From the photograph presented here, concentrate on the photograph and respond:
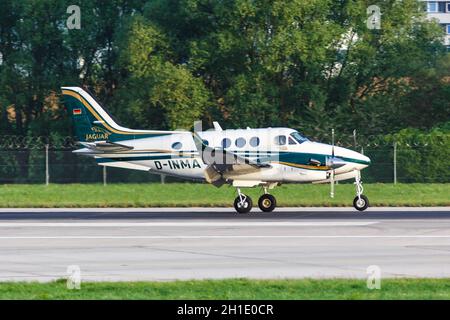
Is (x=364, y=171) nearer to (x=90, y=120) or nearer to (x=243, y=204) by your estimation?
(x=243, y=204)

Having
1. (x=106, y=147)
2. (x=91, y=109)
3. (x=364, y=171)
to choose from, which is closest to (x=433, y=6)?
(x=364, y=171)

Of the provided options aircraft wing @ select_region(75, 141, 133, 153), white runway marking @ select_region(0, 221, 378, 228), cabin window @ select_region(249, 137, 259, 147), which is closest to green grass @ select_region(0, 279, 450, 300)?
white runway marking @ select_region(0, 221, 378, 228)

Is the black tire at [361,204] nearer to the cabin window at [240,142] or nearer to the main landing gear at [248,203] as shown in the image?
the main landing gear at [248,203]

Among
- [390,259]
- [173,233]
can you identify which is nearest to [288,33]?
[173,233]

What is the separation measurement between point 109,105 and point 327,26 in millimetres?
12738

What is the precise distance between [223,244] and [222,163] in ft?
34.1

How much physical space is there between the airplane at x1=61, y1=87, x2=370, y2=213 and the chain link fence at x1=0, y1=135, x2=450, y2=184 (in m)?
8.74

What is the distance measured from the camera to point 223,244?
23391mm

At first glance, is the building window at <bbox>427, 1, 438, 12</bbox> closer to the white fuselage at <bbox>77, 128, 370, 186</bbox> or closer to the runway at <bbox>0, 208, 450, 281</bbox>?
the white fuselage at <bbox>77, 128, 370, 186</bbox>

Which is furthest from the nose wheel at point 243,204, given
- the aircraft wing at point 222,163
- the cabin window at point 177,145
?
the cabin window at point 177,145

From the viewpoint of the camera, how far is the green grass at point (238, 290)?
1557cm

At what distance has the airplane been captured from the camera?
3372cm

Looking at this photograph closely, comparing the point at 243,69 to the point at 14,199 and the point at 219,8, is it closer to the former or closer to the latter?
the point at 219,8

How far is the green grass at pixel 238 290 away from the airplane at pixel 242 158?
54.5 ft
